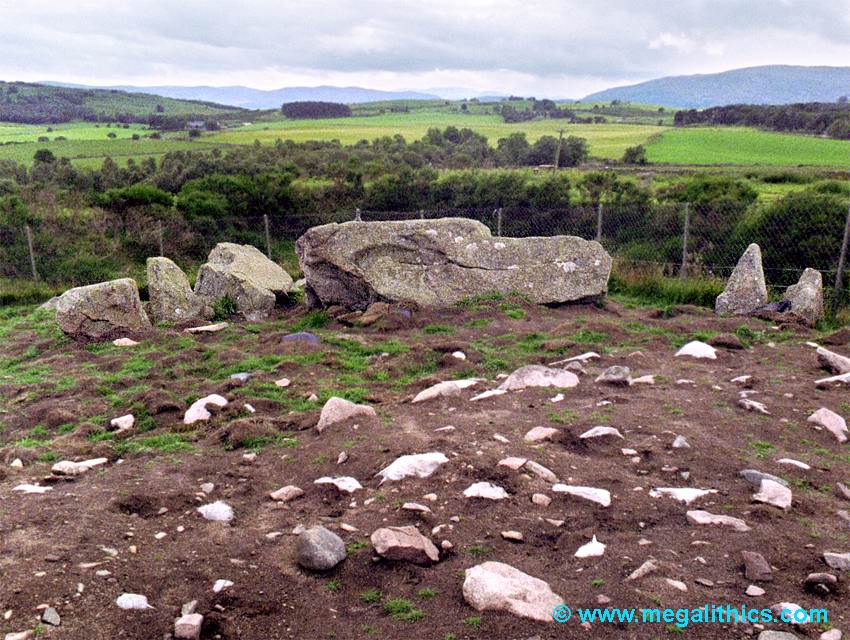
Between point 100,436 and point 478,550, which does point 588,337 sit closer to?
point 478,550

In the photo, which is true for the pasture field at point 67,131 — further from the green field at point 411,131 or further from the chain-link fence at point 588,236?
the chain-link fence at point 588,236

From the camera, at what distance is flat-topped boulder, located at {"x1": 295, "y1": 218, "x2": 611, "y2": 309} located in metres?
11.4

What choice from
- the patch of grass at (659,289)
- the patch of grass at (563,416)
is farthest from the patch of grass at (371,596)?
the patch of grass at (659,289)

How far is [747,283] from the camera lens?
11141 millimetres

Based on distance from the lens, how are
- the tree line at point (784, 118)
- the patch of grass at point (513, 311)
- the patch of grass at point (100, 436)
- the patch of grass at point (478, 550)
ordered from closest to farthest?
the patch of grass at point (478, 550) < the patch of grass at point (100, 436) < the patch of grass at point (513, 311) < the tree line at point (784, 118)

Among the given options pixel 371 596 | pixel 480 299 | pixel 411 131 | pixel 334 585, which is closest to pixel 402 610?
pixel 371 596

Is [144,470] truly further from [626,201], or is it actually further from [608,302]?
[626,201]

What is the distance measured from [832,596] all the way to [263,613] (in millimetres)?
2803

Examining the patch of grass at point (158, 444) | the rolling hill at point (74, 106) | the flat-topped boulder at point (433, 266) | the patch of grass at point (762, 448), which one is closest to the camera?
the patch of grass at point (762, 448)

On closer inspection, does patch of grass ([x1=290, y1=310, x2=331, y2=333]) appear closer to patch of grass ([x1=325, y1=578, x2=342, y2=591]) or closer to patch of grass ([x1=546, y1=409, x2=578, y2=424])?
patch of grass ([x1=546, y1=409, x2=578, y2=424])

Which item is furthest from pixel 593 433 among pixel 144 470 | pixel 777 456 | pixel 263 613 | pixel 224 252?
pixel 224 252

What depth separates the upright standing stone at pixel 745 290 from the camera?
434 inches

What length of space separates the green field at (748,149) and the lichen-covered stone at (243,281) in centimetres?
3852

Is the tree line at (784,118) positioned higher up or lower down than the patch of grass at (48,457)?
higher up
